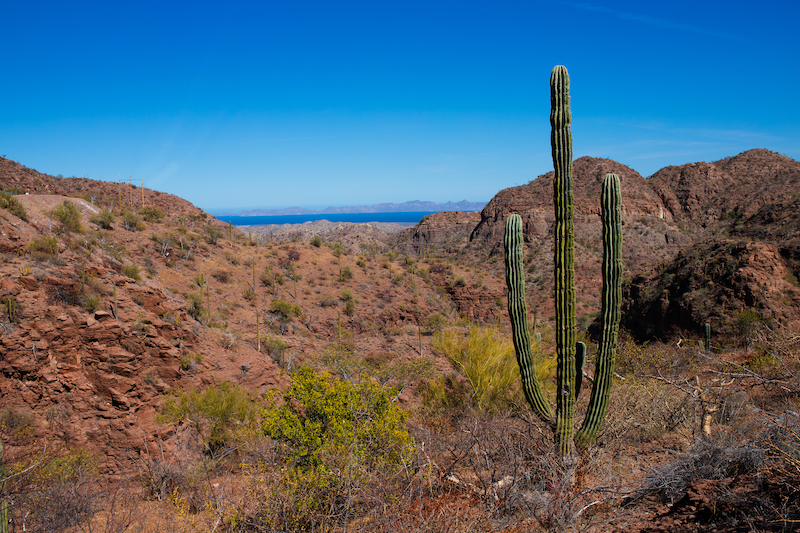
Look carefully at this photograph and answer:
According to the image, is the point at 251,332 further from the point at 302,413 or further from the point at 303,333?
the point at 302,413

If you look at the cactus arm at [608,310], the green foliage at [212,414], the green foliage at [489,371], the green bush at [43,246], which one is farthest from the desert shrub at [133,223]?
the cactus arm at [608,310]

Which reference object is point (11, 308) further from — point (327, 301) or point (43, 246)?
point (327, 301)

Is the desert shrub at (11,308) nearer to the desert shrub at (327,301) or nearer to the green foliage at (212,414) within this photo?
the green foliage at (212,414)

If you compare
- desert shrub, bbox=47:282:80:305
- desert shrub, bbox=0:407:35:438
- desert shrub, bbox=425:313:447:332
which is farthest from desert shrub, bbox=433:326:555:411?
desert shrub, bbox=47:282:80:305

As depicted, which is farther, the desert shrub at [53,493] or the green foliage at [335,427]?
the green foliage at [335,427]

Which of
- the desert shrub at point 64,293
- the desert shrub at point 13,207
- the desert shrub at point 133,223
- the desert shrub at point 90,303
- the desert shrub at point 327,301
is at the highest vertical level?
the desert shrub at point 13,207

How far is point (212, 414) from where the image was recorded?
10.0 m

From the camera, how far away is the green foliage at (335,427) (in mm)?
6227

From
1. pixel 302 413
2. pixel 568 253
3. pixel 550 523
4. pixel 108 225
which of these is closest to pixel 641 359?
pixel 568 253

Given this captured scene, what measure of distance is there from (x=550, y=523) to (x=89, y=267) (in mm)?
13128

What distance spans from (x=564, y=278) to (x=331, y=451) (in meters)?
4.45

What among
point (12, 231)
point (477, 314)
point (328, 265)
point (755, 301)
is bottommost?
point (477, 314)

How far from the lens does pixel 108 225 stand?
1991 centimetres

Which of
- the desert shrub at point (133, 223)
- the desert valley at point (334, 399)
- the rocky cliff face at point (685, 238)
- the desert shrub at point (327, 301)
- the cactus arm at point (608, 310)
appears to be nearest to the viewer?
the desert valley at point (334, 399)
